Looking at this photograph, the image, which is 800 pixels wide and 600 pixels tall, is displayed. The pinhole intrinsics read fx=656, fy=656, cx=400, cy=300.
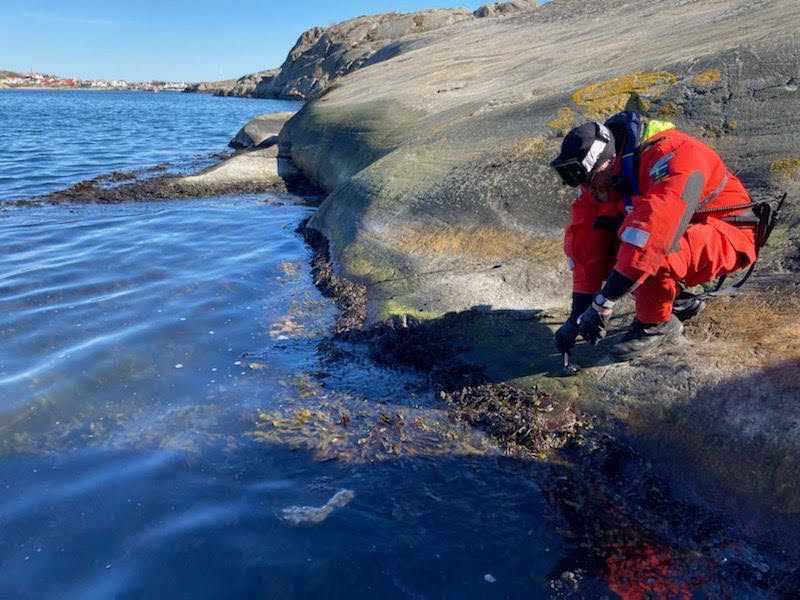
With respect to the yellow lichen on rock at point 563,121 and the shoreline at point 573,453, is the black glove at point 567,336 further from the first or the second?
the yellow lichen on rock at point 563,121

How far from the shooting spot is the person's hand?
374 centimetres

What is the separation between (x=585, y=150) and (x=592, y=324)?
0.99m

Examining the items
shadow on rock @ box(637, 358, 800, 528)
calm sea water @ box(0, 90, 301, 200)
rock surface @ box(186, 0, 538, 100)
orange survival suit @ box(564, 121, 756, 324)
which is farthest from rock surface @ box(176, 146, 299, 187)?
rock surface @ box(186, 0, 538, 100)

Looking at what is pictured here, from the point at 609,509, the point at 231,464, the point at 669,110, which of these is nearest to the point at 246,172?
the point at 669,110

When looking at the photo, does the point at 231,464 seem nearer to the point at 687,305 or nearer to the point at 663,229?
the point at 663,229

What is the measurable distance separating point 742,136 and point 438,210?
8.70ft

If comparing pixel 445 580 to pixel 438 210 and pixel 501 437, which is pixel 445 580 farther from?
pixel 438 210

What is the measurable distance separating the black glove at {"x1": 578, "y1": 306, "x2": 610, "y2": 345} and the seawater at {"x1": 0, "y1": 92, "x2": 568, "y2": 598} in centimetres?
85

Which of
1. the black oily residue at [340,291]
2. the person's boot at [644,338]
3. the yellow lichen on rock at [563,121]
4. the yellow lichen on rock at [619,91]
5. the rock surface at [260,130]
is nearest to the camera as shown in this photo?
the person's boot at [644,338]

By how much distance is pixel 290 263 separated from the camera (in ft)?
25.4

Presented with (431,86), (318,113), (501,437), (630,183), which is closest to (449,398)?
(501,437)

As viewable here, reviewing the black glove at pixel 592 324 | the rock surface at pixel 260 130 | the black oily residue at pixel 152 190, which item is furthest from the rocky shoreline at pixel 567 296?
the rock surface at pixel 260 130

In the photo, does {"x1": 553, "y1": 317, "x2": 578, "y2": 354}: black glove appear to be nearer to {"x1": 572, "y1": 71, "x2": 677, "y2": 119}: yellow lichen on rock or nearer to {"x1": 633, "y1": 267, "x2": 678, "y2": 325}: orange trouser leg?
{"x1": 633, "y1": 267, "x2": 678, "y2": 325}: orange trouser leg

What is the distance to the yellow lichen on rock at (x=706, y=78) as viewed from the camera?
223 inches
